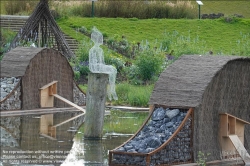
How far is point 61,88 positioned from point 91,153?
7305mm

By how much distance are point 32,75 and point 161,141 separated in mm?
8667

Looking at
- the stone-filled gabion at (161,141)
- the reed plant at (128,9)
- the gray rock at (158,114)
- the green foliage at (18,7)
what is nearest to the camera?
the stone-filled gabion at (161,141)

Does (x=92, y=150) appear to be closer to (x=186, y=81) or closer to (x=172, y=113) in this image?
(x=172, y=113)

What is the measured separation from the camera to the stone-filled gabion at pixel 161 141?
1070 cm

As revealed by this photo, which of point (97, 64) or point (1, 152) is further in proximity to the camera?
point (97, 64)

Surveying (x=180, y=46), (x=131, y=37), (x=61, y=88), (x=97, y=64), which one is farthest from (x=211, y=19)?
(x=97, y=64)

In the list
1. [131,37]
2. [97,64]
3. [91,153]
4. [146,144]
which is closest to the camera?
[146,144]

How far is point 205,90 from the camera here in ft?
37.0

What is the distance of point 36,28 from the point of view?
25.8 meters

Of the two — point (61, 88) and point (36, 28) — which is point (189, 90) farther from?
point (36, 28)

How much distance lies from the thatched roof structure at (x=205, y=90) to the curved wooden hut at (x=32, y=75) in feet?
23.7

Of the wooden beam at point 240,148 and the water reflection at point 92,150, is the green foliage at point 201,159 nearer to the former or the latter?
the wooden beam at point 240,148

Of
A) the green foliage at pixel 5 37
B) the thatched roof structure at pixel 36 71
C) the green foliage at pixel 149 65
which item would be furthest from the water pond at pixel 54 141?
the green foliage at pixel 5 37

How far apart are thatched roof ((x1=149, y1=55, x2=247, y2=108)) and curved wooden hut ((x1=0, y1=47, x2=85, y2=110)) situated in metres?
7.17
